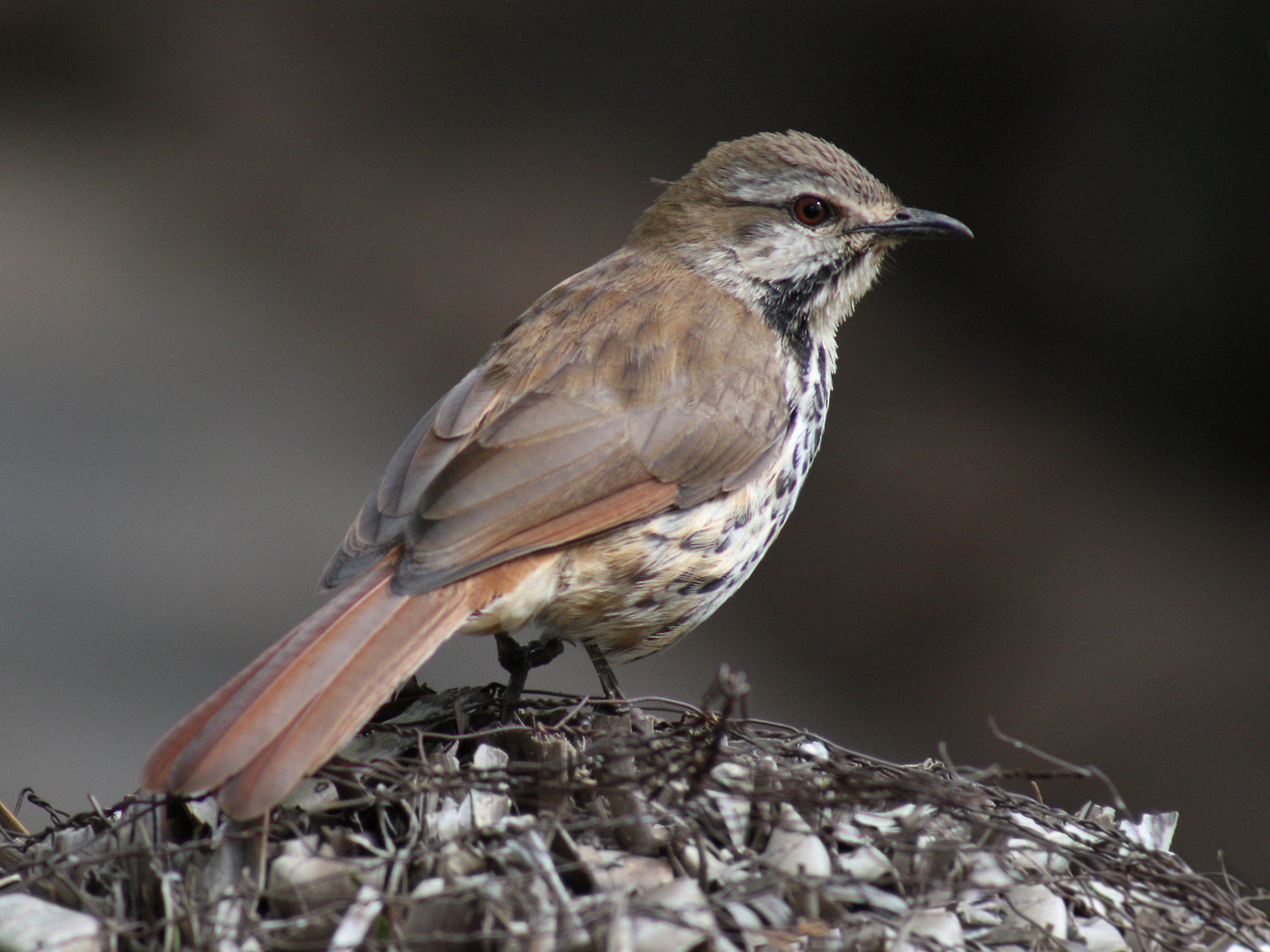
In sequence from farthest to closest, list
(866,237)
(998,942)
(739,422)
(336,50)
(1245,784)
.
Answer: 1. (1245,784)
2. (336,50)
3. (866,237)
4. (739,422)
5. (998,942)

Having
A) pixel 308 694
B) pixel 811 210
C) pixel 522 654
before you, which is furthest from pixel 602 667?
pixel 811 210

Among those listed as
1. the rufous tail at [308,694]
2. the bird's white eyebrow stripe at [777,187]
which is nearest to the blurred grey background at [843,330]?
the bird's white eyebrow stripe at [777,187]

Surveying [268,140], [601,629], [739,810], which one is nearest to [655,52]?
[268,140]

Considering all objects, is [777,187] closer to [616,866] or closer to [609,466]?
[609,466]

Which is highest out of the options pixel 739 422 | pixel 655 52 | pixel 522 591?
pixel 655 52

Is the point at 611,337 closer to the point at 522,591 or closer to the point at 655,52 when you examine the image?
the point at 522,591

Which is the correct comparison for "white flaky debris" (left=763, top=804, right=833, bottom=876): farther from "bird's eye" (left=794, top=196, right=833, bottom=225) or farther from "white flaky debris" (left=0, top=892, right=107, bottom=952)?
"bird's eye" (left=794, top=196, right=833, bottom=225)

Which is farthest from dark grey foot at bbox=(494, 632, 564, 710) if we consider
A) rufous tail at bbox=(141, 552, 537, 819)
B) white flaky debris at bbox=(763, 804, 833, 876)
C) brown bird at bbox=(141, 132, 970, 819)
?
white flaky debris at bbox=(763, 804, 833, 876)
